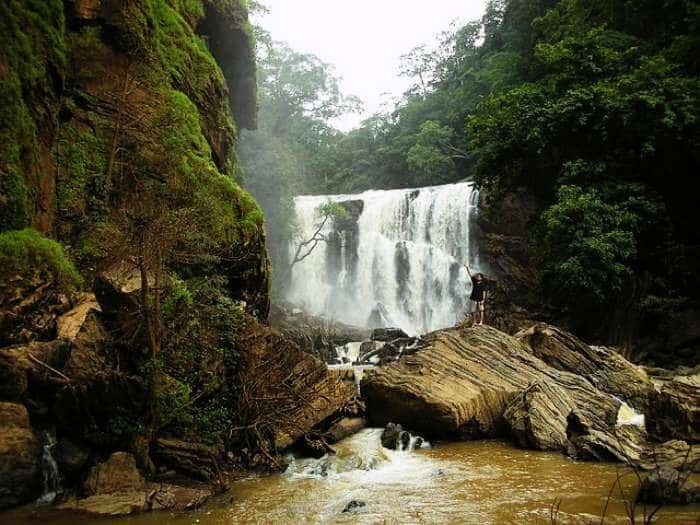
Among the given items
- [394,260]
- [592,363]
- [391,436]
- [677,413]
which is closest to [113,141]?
[391,436]

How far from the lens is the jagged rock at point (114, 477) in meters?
5.85

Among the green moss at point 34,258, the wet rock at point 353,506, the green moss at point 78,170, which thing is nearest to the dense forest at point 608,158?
the wet rock at point 353,506

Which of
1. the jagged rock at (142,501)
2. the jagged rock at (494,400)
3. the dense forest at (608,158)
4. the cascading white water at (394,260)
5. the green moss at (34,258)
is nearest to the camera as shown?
the jagged rock at (142,501)

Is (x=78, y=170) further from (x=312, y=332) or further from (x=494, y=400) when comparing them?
(x=312, y=332)

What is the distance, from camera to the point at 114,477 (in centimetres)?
595

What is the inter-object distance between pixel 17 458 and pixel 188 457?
189 cm

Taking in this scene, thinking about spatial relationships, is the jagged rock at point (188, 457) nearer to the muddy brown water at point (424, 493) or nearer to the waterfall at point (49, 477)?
the muddy brown water at point (424, 493)

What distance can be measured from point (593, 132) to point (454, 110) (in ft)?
65.1

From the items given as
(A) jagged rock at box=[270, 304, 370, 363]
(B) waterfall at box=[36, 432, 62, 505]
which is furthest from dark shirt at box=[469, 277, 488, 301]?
(B) waterfall at box=[36, 432, 62, 505]

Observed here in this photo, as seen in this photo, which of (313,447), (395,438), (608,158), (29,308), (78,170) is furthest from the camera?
(608,158)

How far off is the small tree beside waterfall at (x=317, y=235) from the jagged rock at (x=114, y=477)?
20706 millimetres

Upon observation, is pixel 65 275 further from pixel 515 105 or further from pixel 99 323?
pixel 515 105

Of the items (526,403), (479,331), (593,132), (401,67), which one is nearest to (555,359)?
(479,331)

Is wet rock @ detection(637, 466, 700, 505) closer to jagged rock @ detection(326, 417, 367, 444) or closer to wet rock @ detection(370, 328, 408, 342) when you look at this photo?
jagged rock @ detection(326, 417, 367, 444)
